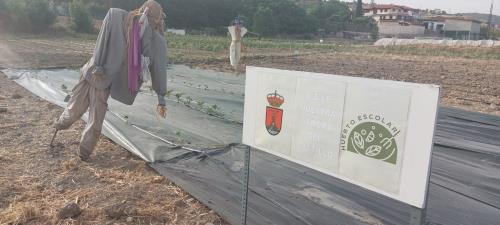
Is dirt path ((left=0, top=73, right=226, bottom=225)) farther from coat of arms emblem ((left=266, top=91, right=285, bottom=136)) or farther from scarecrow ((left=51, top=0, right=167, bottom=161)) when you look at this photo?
coat of arms emblem ((left=266, top=91, right=285, bottom=136))

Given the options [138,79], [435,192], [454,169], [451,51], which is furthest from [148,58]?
[451,51]

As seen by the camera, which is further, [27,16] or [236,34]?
[27,16]

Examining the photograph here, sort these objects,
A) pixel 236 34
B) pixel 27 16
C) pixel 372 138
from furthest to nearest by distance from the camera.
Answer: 1. pixel 27 16
2. pixel 236 34
3. pixel 372 138

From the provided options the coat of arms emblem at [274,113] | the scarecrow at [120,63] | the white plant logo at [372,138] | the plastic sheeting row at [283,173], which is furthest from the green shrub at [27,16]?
the white plant logo at [372,138]

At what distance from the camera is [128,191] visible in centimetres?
330

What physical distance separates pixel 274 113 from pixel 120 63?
77.5 inches

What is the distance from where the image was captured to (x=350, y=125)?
194 centimetres

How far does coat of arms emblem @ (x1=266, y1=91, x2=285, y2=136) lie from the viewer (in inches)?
92.0

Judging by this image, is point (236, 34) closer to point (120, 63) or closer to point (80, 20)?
point (120, 63)

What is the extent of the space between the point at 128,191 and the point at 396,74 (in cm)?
1270

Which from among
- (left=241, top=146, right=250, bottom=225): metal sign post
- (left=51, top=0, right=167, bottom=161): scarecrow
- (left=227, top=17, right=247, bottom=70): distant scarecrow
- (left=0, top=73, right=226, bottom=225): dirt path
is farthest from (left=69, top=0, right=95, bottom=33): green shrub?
(left=241, top=146, right=250, bottom=225): metal sign post

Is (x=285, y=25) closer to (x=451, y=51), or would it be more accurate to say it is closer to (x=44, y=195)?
(x=451, y=51)

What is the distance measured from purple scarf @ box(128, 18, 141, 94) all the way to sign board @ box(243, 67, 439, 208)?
1.56 meters

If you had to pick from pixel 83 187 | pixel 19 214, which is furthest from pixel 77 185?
pixel 19 214
